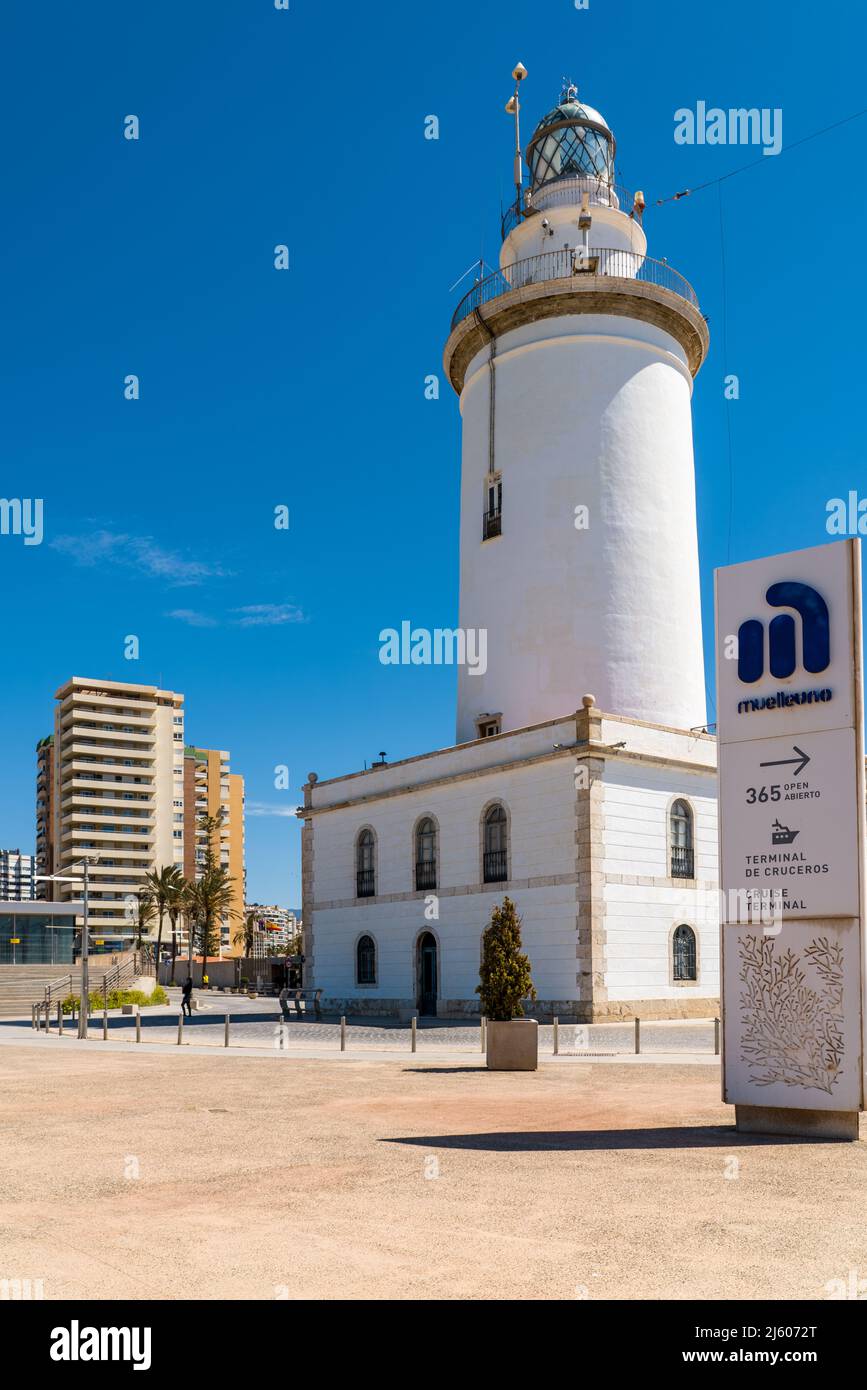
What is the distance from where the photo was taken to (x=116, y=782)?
129875 mm

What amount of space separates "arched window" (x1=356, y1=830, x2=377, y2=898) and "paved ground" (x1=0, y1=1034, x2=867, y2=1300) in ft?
80.8

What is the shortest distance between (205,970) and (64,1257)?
8456cm

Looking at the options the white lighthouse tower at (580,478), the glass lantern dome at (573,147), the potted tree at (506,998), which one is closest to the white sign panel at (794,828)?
the potted tree at (506,998)

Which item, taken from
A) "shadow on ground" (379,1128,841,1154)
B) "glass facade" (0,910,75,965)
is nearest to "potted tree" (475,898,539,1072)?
"shadow on ground" (379,1128,841,1154)

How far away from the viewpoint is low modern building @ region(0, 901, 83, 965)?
5697cm

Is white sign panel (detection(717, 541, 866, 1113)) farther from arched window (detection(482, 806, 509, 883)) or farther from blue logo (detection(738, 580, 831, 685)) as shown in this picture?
arched window (detection(482, 806, 509, 883))

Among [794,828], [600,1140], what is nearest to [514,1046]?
[600,1140]

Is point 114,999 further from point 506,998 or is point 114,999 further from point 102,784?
point 102,784

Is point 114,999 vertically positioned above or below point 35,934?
below

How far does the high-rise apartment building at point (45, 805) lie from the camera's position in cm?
13650

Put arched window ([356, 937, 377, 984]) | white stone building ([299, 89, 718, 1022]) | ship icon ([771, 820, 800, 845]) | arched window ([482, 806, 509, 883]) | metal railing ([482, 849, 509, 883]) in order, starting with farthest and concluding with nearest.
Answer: arched window ([356, 937, 377, 984]) < arched window ([482, 806, 509, 883]) < metal railing ([482, 849, 509, 883]) < white stone building ([299, 89, 718, 1022]) < ship icon ([771, 820, 800, 845])

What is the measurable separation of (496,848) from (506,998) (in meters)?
14.7

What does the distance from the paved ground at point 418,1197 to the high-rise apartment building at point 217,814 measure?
123 metres

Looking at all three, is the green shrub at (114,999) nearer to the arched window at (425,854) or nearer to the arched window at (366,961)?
the arched window at (366,961)
